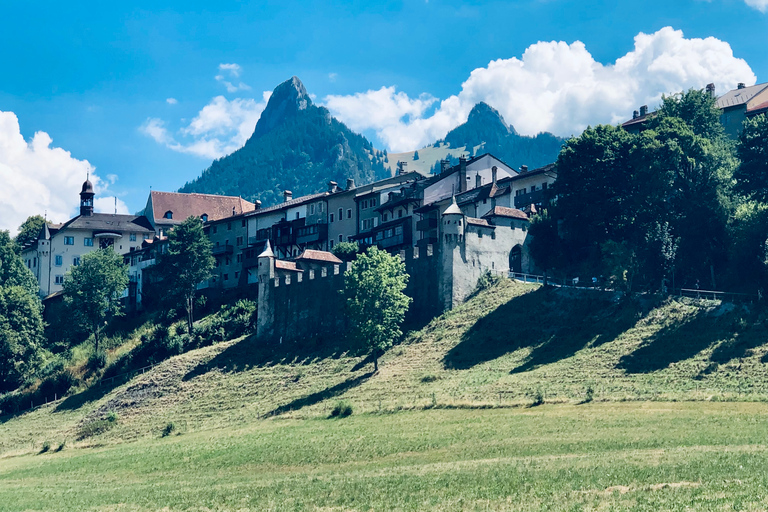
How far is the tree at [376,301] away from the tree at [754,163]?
87.8ft

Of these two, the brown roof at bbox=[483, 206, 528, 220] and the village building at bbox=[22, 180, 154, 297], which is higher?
the village building at bbox=[22, 180, 154, 297]

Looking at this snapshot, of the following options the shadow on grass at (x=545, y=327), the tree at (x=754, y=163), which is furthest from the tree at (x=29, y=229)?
the tree at (x=754, y=163)

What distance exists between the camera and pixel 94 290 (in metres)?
101

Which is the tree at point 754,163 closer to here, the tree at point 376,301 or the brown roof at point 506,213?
the brown roof at point 506,213

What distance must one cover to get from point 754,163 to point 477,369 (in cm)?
2621

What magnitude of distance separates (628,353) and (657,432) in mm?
16072

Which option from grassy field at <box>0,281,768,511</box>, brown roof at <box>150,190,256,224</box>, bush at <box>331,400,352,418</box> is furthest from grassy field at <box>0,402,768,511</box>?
brown roof at <box>150,190,256,224</box>

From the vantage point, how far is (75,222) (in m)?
132

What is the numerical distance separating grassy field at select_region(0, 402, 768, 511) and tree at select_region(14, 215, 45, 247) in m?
87.7

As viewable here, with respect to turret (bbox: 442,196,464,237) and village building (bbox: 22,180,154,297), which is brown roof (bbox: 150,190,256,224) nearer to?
village building (bbox: 22,180,154,297)

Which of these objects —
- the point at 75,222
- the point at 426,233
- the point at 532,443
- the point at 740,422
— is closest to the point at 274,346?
the point at 426,233

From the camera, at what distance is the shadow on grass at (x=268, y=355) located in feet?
269

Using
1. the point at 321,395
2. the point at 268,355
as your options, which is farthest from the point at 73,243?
the point at 321,395

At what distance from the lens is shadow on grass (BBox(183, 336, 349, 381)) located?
3223 inches
